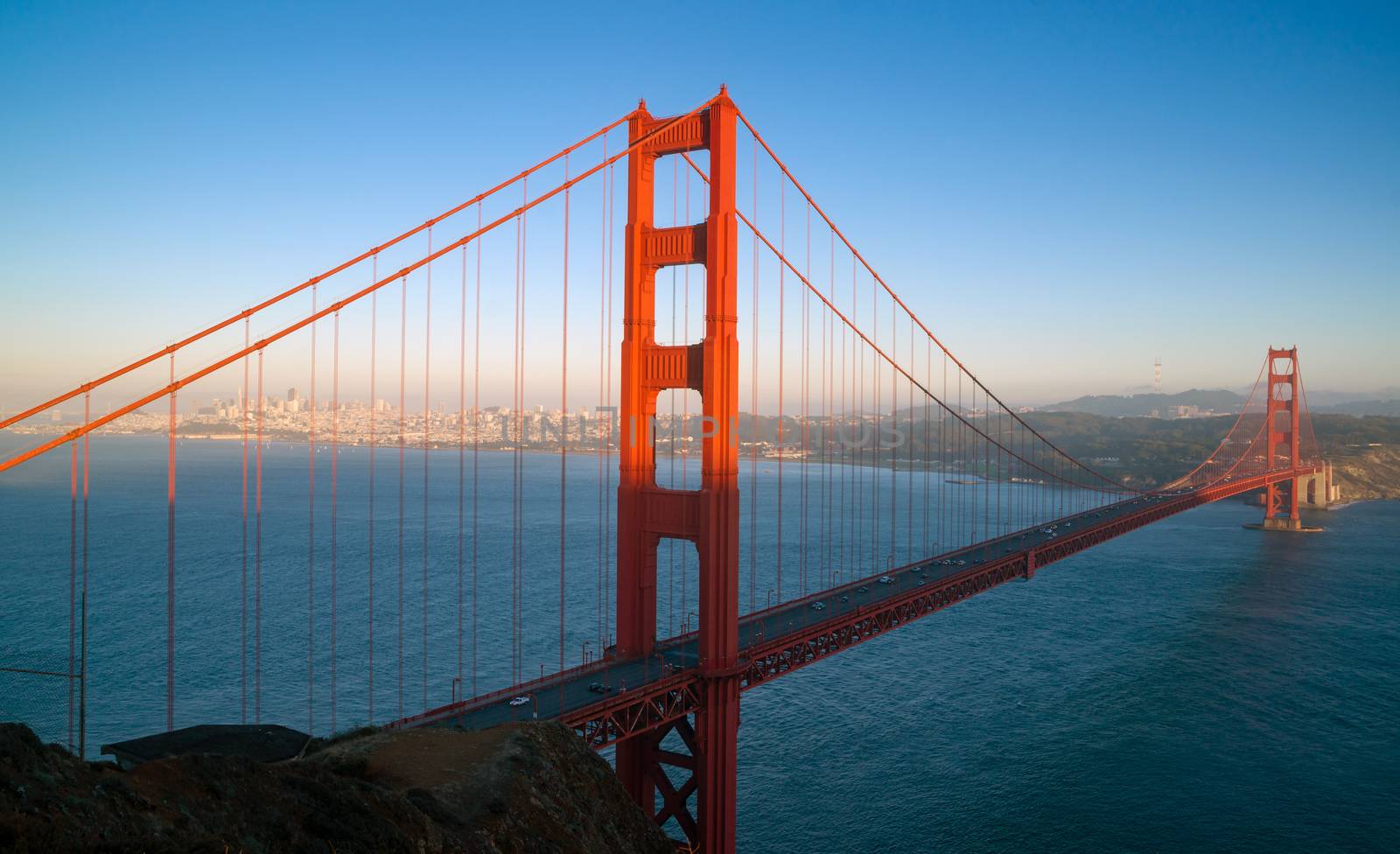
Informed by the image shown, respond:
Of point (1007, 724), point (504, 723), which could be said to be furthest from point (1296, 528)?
point (504, 723)

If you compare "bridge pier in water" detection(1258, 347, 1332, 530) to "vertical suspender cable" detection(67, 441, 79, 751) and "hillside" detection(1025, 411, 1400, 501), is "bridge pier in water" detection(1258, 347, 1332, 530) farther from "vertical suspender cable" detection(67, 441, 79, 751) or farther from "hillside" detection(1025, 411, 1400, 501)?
"vertical suspender cable" detection(67, 441, 79, 751)

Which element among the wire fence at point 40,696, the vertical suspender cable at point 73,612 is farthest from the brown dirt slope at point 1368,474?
the wire fence at point 40,696

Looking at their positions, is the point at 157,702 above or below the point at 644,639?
below

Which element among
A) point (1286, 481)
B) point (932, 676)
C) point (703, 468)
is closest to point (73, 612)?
point (703, 468)

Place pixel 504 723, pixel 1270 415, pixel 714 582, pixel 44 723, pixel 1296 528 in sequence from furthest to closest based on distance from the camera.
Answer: pixel 1270 415 → pixel 1296 528 → pixel 44 723 → pixel 714 582 → pixel 504 723

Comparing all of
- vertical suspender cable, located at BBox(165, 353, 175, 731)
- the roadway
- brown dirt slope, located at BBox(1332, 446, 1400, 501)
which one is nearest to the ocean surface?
vertical suspender cable, located at BBox(165, 353, 175, 731)

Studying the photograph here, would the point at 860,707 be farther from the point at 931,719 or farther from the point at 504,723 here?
the point at 504,723

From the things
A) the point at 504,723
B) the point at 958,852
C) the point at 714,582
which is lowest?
the point at 958,852
